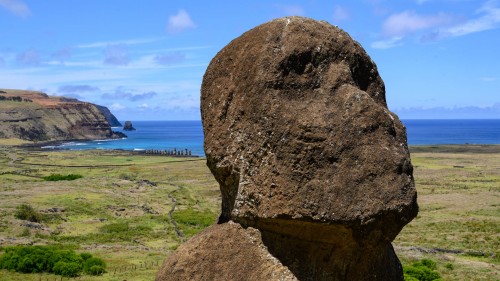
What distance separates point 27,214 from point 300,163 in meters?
37.6

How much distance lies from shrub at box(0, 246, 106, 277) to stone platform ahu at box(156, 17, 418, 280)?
19.2 metres

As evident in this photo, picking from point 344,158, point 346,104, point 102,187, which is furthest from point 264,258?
point 102,187

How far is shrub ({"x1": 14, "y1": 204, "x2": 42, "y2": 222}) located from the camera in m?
41.7

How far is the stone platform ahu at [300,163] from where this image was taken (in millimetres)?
8992

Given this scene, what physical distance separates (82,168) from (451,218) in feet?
233

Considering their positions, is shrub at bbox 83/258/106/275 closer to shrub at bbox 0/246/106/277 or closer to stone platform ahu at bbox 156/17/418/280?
shrub at bbox 0/246/106/277

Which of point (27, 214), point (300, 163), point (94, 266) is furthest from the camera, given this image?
point (27, 214)

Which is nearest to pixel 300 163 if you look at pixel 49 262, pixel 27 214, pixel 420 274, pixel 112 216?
pixel 420 274

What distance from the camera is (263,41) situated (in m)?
10.0

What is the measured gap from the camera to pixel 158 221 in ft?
151

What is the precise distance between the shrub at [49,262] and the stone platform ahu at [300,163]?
19159 mm

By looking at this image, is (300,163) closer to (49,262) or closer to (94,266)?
(94,266)

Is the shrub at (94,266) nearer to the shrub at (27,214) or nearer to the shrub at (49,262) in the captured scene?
the shrub at (49,262)

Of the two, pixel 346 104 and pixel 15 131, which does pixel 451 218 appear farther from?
pixel 15 131
